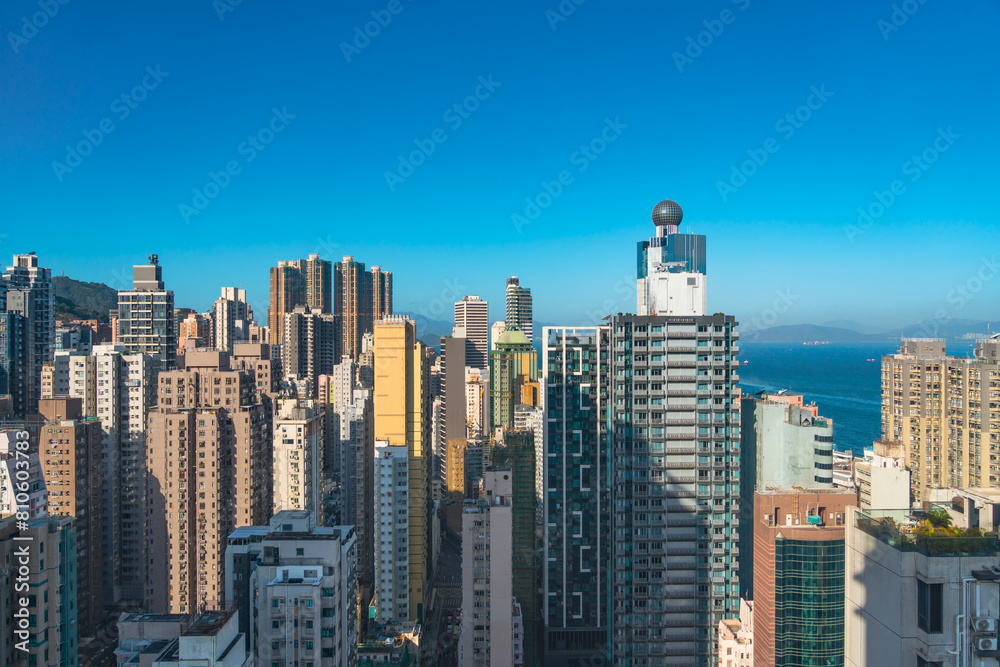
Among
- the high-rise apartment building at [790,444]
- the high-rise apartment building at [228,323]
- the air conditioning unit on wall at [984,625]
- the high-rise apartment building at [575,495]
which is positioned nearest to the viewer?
the air conditioning unit on wall at [984,625]

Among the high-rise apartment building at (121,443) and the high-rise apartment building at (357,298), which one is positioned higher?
the high-rise apartment building at (357,298)

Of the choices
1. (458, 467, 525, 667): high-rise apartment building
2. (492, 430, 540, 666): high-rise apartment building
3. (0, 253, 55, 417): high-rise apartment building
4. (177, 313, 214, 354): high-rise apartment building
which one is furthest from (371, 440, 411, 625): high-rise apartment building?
(177, 313, 214, 354): high-rise apartment building

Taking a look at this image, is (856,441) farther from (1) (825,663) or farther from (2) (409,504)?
(1) (825,663)

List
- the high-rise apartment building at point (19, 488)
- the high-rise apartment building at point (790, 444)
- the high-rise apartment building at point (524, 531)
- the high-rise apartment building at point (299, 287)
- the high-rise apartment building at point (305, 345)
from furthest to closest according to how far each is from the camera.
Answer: the high-rise apartment building at point (299, 287), the high-rise apartment building at point (305, 345), the high-rise apartment building at point (524, 531), the high-rise apartment building at point (790, 444), the high-rise apartment building at point (19, 488)

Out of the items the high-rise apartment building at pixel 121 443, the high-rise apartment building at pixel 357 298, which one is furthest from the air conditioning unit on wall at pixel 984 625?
the high-rise apartment building at pixel 357 298

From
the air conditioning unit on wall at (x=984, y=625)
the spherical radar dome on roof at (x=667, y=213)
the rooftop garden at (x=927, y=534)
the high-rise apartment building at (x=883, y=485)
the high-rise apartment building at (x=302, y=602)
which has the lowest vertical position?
the high-rise apartment building at (x=302, y=602)

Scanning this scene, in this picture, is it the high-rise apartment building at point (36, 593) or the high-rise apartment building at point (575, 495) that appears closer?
the high-rise apartment building at point (36, 593)

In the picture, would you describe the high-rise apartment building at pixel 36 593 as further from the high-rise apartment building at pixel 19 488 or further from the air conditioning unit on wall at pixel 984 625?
the air conditioning unit on wall at pixel 984 625
